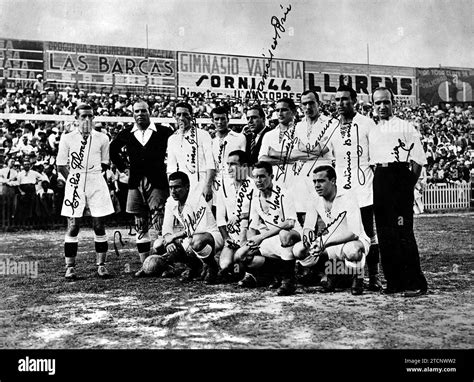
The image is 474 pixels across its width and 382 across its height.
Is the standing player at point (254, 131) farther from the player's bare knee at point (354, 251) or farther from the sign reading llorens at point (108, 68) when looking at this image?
the sign reading llorens at point (108, 68)

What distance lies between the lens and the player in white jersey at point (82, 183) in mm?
5867

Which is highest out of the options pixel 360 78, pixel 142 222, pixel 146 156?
pixel 360 78

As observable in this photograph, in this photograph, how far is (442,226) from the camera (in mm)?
10914

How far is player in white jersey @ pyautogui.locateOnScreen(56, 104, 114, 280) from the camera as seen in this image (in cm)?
587

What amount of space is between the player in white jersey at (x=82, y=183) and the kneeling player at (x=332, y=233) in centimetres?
231

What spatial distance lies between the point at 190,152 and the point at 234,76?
32.6ft

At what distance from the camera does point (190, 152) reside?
6.07 metres
